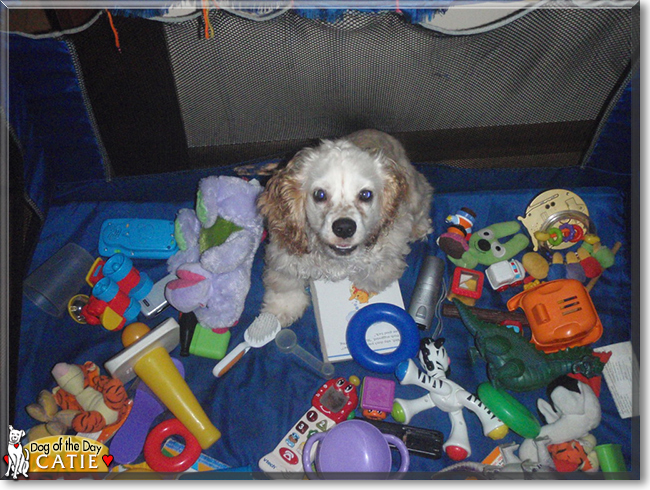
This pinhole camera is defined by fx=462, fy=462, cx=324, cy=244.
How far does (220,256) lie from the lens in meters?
2.13

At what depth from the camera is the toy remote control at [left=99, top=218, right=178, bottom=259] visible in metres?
2.50

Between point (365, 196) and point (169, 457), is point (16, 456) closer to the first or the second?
point (169, 457)

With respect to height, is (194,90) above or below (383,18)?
below

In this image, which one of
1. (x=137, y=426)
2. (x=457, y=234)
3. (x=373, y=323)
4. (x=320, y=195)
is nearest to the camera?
(x=320, y=195)

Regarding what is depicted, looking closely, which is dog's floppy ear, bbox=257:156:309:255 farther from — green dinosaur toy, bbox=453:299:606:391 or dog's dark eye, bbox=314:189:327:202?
green dinosaur toy, bbox=453:299:606:391

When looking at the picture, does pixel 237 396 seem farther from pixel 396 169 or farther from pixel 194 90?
pixel 194 90

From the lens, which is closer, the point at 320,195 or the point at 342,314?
the point at 320,195

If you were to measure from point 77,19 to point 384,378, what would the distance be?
6.88ft

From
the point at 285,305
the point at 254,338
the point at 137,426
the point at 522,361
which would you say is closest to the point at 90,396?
the point at 137,426

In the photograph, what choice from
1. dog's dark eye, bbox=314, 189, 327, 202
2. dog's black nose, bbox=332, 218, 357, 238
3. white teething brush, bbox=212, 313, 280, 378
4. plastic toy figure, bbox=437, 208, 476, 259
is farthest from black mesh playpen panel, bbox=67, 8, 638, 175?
white teething brush, bbox=212, 313, 280, 378

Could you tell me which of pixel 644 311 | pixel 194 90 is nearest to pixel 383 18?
pixel 194 90

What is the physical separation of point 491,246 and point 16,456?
240 cm

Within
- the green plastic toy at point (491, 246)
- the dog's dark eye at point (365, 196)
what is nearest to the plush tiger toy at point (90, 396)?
the dog's dark eye at point (365, 196)

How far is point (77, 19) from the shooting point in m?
1.92
